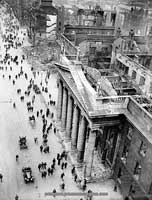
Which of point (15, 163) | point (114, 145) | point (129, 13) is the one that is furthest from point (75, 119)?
point (129, 13)

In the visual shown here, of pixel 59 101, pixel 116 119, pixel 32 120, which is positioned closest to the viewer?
pixel 116 119

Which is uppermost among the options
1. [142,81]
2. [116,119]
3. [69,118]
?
[142,81]

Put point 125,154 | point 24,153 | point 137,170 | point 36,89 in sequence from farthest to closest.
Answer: point 36,89
point 24,153
point 125,154
point 137,170

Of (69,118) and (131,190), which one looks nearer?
(131,190)

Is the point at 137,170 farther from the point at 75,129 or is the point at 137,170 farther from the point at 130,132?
the point at 75,129

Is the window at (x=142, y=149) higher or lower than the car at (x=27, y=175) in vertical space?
higher

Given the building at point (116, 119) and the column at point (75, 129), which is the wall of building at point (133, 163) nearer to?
the building at point (116, 119)

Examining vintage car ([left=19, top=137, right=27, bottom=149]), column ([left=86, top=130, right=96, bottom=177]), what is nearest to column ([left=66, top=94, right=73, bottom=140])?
vintage car ([left=19, top=137, right=27, bottom=149])

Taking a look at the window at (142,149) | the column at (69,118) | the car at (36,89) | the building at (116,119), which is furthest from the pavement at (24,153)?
the window at (142,149)

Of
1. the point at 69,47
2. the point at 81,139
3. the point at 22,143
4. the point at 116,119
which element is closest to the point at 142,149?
the point at 116,119
